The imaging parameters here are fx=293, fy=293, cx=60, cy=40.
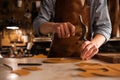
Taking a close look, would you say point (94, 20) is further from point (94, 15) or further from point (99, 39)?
point (99, 39)

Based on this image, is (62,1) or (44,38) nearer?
(62,1)

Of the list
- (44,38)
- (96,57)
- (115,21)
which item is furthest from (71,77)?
(115,21)

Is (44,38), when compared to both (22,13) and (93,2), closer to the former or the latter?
(22,13)

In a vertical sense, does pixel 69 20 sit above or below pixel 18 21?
below

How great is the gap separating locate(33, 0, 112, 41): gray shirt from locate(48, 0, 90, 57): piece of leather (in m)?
0.05

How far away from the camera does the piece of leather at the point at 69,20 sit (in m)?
2.23

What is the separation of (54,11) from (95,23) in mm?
369

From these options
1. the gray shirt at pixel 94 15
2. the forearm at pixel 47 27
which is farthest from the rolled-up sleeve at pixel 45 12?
the forearm at pixel 47 27

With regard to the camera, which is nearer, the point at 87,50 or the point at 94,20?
the point at 87,50

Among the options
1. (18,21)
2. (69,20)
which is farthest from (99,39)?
(18,21)

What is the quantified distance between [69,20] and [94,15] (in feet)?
0.70

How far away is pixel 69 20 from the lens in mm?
2459

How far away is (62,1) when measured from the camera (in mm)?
2535

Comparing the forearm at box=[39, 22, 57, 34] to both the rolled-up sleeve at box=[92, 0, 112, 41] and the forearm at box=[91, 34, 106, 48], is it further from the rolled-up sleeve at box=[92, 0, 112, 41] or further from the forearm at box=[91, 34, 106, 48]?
the rolled-up sleeve at box=[92, 0, 112, 41]
